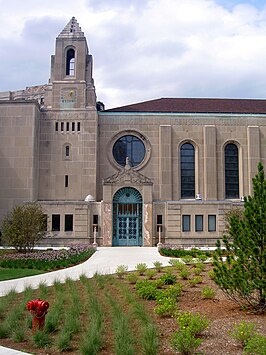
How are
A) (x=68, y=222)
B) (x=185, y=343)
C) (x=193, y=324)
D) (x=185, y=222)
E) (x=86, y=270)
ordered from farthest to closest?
1. (x=185, y=222)
2. (x=68, y=222)
3. (x=86, y=270)
4. (x=193, y=324)
5. (x=185, y=343)

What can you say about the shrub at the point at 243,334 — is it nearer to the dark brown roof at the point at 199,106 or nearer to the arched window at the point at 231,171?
the arched window at the point at 231,171

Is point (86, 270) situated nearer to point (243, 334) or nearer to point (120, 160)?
point (243, 334)

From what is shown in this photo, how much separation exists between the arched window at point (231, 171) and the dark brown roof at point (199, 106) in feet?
14.2

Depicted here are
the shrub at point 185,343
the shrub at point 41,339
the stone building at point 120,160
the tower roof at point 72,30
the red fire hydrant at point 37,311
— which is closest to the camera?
the shrub at point 185,343

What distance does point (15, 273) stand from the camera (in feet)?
69.3

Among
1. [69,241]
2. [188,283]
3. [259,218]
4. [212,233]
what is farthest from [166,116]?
[259,218]

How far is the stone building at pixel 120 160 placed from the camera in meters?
42.6

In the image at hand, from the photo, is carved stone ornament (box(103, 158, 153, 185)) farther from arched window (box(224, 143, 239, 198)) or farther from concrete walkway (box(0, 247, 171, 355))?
concrete walkway (box(0, 247, 171, 355))

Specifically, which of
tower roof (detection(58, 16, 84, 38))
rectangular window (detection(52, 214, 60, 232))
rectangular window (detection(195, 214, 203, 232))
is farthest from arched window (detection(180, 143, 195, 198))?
tower roof (detection(58, 16, 84, 38))

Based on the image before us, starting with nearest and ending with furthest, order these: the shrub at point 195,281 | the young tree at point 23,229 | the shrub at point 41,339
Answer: the shrub at point 41,339
the shrub at point 195,281
the young tree at point 23,229

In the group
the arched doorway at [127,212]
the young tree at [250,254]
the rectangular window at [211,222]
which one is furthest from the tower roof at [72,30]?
the young tree at [250,254]

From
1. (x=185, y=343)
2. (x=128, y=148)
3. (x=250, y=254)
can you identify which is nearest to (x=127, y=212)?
(x=128, y=148)

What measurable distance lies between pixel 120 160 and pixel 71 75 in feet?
34.4

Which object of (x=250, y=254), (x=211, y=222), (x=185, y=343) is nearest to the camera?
(x=185, y=343)
